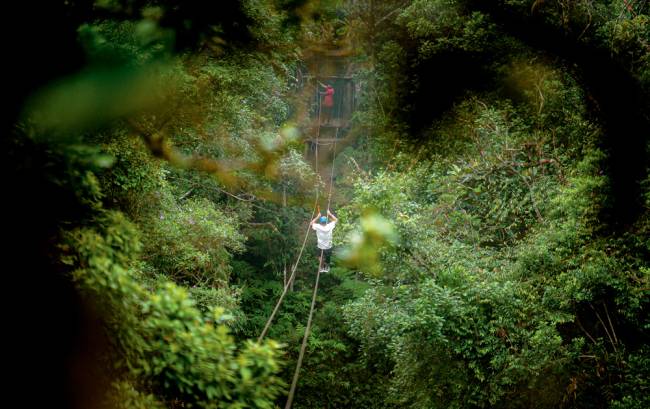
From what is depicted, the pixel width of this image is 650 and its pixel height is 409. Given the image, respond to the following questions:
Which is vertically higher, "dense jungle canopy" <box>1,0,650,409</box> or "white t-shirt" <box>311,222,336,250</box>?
"dense jungle canopy" <box>1,0,650,409</box>

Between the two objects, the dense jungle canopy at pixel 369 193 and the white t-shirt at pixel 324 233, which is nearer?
the dense jungle canopy at pixel 369 193

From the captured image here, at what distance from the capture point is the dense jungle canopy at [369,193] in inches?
122

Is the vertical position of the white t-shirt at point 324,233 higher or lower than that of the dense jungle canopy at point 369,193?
lower

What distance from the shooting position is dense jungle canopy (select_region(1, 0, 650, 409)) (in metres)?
3.09

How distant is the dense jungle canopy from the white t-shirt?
794 millimetres

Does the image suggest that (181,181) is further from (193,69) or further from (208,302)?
(193,69)

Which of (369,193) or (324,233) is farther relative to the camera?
(324,233)

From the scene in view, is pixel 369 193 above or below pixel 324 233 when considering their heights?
above

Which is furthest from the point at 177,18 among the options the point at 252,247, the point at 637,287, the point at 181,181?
the point at 252,247

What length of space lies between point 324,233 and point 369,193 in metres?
2.14

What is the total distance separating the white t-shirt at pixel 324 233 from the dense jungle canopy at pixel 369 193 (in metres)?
0.79

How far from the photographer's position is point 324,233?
1043 cm

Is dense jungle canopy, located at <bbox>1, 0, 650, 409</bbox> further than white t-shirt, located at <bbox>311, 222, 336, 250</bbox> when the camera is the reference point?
No

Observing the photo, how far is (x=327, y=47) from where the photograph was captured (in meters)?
8.47
